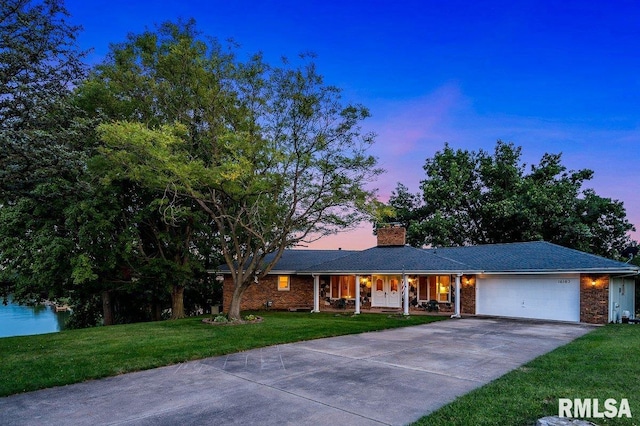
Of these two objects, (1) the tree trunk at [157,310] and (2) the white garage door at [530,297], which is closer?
(2) the white garage door at [530,297]

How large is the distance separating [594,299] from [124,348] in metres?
17.5

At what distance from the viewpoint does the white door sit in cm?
1624

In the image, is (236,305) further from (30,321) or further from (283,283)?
(30,321)

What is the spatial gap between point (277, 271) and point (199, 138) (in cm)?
964

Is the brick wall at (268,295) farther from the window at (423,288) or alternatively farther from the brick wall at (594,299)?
the brick wall at (594,299)

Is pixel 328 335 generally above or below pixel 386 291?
above

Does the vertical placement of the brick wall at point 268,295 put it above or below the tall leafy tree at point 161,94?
below

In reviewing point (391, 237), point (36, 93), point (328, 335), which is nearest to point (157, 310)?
point (391, 237)

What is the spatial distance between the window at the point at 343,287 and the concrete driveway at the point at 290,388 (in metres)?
12.3

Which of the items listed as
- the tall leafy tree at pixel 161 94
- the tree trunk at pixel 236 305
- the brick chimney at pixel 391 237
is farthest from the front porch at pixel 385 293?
the tall leafy tree at pixel 161 94

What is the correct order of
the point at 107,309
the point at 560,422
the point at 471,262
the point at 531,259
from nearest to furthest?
the point at 560,422 < the point at 531,259 < the point at 471,262 < the point at 107,309

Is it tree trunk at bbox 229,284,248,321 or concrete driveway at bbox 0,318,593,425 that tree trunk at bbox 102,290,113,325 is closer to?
tree trunk at bbox 229,284,248,321

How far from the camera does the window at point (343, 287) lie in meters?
22.9

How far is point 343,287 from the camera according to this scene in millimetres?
23125
